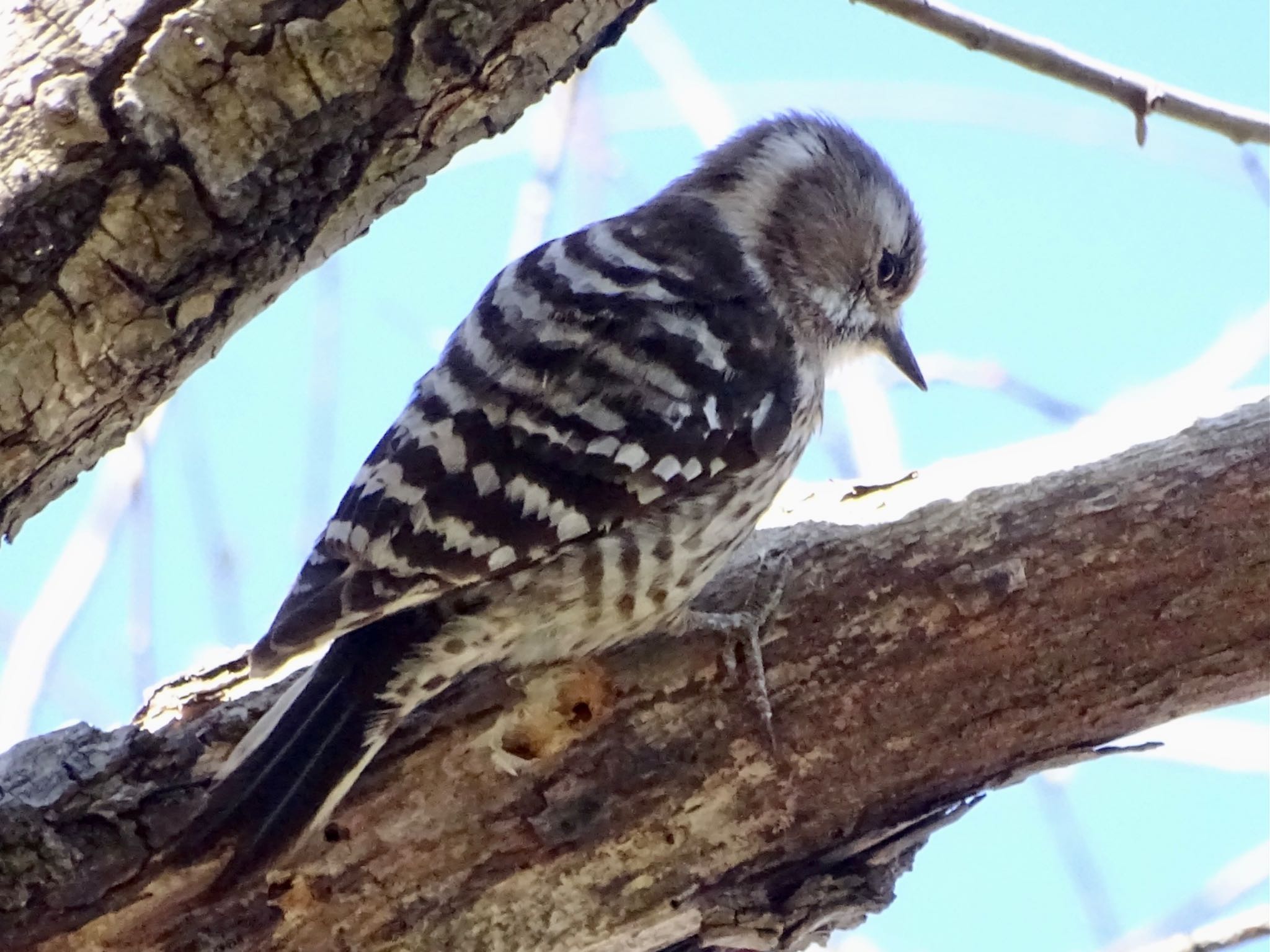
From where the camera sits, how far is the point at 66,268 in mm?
1485

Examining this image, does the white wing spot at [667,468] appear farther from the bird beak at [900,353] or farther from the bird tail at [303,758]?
the bird beak at [900,353]

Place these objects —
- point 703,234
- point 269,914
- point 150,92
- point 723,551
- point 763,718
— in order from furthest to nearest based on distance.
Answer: point 703,234, point 723,551, point 763,718, point 269,914, point 150,92

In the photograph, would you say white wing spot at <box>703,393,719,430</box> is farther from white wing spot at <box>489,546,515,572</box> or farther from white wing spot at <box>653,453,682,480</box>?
white wing spot at <box>489,546,515,572</box>

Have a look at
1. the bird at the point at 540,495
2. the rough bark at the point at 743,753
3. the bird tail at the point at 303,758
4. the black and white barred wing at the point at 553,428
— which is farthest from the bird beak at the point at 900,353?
the bird tail at the point at 303,758

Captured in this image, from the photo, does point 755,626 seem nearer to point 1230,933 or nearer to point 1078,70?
point 1230,933

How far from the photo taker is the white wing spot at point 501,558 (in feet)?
5.60

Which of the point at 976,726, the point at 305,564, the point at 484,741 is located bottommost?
the point at 976,726

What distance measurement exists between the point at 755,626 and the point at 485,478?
43cm

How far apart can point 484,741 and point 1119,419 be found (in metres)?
1.11

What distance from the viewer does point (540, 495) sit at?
1771 millimetres

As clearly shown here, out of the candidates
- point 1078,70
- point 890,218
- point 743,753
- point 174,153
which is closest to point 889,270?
point 890,218

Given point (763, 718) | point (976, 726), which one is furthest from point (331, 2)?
point (976, 726)

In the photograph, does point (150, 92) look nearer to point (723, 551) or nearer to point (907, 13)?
point (723, 551)

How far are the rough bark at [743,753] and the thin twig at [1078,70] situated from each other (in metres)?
0.58
